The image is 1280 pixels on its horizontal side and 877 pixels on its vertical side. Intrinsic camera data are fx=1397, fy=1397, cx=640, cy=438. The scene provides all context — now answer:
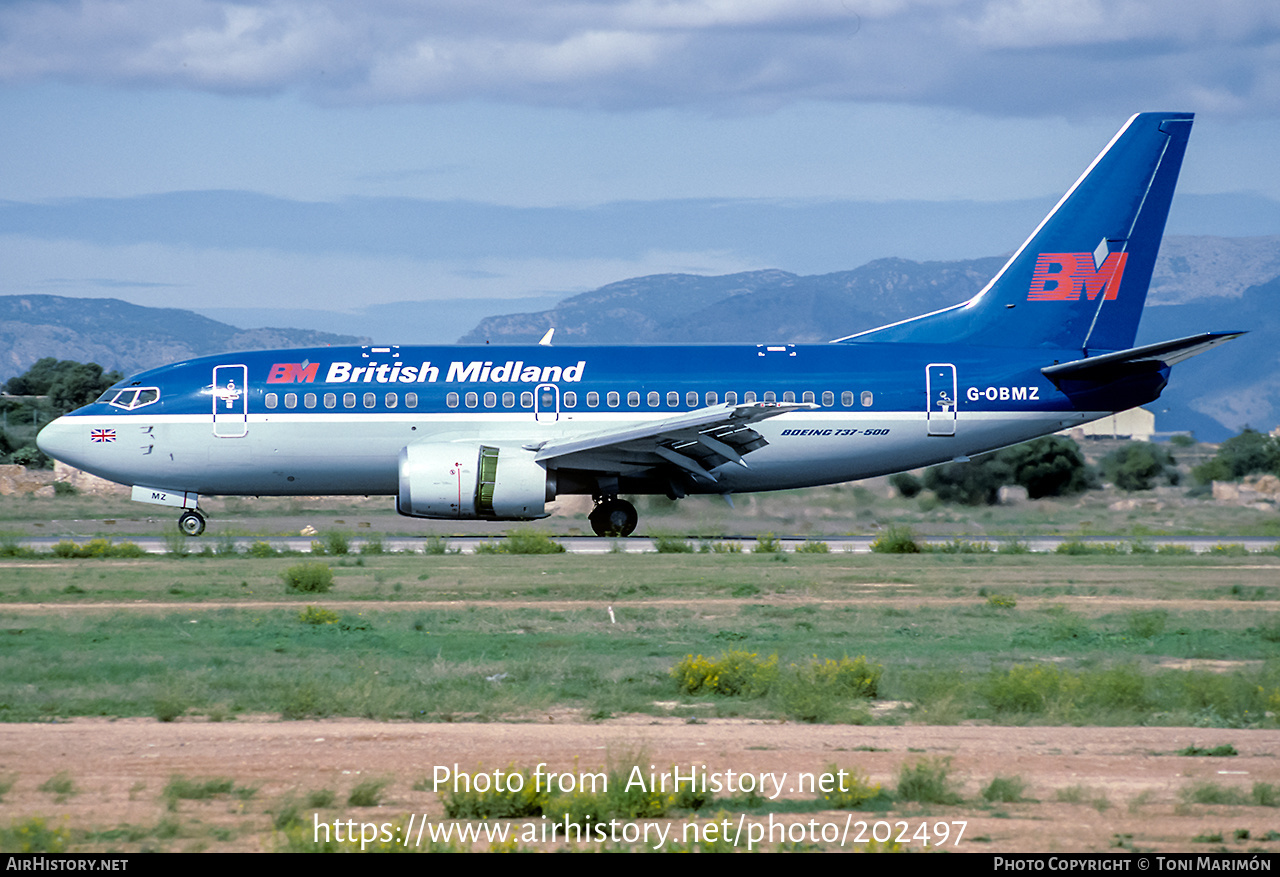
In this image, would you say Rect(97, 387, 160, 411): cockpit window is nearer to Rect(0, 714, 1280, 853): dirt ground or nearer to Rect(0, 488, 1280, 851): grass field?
Rect(0, 488, 1280, 851): grass field

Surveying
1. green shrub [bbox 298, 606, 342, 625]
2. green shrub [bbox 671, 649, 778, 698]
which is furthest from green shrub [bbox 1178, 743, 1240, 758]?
green shrub [bbox 298, 606, 342, 625]

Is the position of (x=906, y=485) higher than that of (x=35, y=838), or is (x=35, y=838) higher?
(x=906, y=485)

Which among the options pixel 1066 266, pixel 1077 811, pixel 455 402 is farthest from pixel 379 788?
pixel 1066 266

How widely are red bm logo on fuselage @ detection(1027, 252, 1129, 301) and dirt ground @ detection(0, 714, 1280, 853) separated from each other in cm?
2037

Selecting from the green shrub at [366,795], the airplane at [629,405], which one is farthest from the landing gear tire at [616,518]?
the green shrub at [366,795]

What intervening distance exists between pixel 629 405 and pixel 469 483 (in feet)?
13.0

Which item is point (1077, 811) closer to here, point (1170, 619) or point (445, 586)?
point (1170, 619)

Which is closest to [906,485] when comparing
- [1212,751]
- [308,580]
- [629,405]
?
[629,405]

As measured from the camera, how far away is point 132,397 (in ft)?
98.6

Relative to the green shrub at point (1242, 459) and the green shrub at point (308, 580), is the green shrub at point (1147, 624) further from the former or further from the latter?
the green shrub at point (1242, 459)

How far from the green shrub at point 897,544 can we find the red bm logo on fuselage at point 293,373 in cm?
1245

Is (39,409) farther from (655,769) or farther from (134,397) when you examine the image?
(655,769)

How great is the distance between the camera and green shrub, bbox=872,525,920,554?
2811 cm

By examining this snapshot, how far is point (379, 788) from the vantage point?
9203mm
